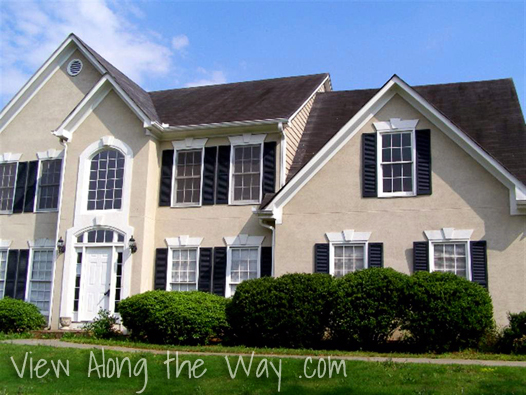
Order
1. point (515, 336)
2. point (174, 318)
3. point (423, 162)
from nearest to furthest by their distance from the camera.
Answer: point (515, 336), point (174, 318), point (423, 162)

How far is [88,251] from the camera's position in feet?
60.0

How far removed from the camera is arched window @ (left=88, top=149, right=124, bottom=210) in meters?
18.5

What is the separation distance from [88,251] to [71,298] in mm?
1442

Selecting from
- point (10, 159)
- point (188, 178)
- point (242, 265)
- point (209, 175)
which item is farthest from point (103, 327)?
point (10, 159)

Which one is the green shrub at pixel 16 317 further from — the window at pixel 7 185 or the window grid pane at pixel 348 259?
the window grid pane at pixel 348 259

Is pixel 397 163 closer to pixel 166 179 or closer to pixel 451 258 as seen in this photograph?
pixel 451 258

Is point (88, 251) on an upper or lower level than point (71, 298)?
upper

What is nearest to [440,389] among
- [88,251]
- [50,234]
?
[88,251]

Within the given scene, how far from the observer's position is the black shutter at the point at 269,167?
701 inches

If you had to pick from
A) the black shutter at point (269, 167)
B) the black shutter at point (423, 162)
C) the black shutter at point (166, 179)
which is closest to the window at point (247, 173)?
the black shutter at point (269, 167)

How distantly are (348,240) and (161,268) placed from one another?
571 cm

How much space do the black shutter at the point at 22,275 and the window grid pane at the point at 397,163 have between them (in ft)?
37.7

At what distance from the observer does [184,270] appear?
18.1 metres

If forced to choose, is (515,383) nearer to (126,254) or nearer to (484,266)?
(484,266)
